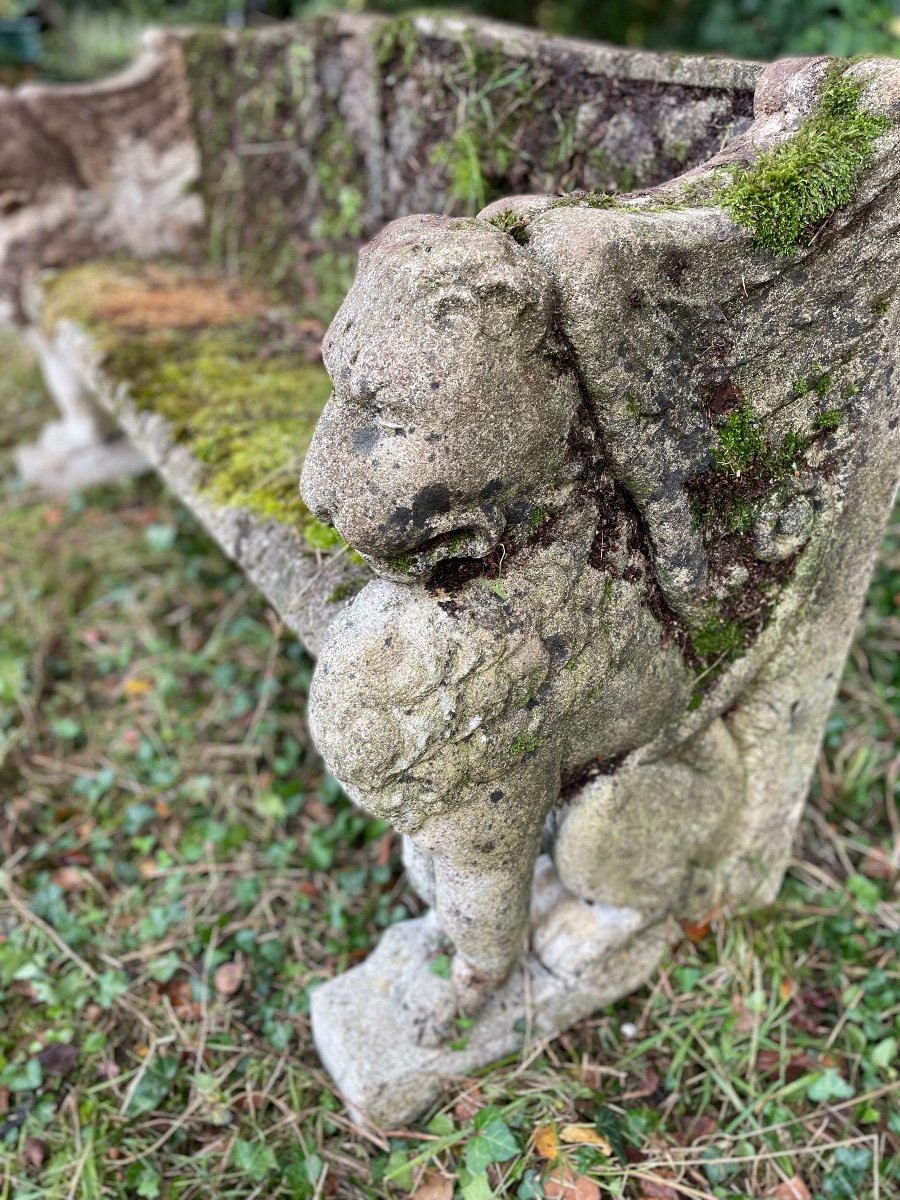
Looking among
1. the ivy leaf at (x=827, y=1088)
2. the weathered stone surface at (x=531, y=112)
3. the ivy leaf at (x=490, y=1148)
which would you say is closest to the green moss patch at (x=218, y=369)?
the weathered stone surface at (x=531, y=112)

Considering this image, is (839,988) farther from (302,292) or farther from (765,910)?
(302,292)

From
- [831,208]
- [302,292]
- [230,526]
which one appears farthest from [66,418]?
[831,208]

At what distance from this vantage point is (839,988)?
221 cm

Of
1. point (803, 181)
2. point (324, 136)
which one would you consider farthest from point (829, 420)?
point (324, 136)

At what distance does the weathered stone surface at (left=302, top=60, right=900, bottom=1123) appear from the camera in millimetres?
1277

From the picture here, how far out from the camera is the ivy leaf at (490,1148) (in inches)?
71.4

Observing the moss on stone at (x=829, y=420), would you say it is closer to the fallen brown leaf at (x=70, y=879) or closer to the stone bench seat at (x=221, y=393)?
the stone bench seat at (x=221, y=393)

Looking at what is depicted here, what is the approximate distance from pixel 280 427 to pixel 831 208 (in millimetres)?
1520

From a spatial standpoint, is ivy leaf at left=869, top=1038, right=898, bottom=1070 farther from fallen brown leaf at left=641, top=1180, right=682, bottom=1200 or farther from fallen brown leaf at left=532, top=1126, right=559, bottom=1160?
fallen brown leaf at left=532, top=1126, right=559, bottom=1160

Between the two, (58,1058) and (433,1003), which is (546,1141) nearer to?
(433,1003)

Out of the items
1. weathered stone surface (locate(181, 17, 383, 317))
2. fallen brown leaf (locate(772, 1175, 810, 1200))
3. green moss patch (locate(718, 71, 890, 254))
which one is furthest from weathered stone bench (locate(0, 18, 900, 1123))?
weathered stone surface (locate(181, 17, 383, 317))

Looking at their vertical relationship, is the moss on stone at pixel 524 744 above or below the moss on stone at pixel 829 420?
below

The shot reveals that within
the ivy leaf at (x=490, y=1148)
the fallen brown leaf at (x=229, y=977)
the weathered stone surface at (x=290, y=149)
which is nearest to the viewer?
the ivy leaf at (x=490, y=1148)

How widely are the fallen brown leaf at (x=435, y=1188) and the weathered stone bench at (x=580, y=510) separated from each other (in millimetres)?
145
